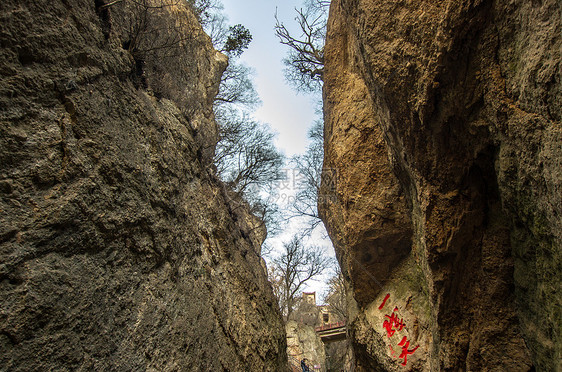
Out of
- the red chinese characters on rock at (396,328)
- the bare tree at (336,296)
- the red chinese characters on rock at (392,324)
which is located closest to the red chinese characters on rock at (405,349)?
the red chinese characters on rock at (396,328)

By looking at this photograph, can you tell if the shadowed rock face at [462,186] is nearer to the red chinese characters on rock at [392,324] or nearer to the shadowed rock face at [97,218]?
the red chinese characters on rock at [392,324]

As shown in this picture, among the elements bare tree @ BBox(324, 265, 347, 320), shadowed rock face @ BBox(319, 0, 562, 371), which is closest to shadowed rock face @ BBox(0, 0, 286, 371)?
shadowed rock face @ BBox(319, 0, 562, 371)

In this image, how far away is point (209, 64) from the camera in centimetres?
933

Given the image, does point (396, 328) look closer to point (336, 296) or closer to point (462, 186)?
point (462, 186)

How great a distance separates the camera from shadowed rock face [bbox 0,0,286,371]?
256 cm

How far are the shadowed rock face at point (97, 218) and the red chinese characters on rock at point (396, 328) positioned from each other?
87.0 inches

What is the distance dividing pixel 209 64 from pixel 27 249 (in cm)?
775

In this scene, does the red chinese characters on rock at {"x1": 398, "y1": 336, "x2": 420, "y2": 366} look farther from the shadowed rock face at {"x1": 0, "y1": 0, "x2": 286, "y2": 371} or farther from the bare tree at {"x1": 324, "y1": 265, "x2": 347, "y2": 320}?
the bare tree at {"x1": 324, "y1": 265, "x2": 347, "y2": 320}

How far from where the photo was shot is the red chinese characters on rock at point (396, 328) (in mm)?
5324

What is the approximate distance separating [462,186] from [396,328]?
109 inches

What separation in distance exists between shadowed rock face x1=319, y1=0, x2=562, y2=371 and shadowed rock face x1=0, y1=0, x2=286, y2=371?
2698 mm

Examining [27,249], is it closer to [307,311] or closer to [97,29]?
[97,29]

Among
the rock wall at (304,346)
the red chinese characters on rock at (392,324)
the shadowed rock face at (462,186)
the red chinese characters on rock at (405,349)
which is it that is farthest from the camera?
the rock wall at (304,346)

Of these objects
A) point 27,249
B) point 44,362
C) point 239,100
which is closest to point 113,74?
point 27,249
